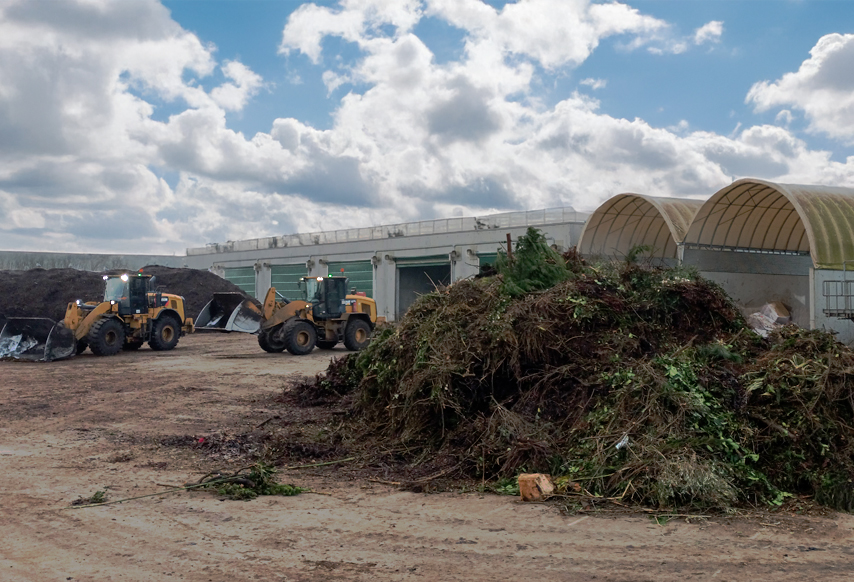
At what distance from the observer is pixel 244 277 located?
50469 millimetres

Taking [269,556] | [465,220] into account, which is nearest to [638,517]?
[269,556]

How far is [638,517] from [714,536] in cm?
69

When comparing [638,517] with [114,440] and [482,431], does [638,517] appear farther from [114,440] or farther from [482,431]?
[114,440]

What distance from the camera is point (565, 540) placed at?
585cm

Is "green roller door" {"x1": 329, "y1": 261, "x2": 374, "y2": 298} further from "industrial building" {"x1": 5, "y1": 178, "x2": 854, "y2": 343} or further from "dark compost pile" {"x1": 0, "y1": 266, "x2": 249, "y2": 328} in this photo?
"dark compost pile" {"x1": 0, "y1": 266, "x2": 249, "y2": 328}

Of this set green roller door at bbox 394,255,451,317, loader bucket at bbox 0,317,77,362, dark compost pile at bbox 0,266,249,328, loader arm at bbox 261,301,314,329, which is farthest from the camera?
green roller door at bbox 394,255,451,317

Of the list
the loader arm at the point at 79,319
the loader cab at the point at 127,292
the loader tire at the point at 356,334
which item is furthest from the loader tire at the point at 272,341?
the loader arm at the point at 79,319

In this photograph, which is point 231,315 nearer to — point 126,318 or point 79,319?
point 126,318

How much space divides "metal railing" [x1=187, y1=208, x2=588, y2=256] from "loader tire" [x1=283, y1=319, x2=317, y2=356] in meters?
14.0

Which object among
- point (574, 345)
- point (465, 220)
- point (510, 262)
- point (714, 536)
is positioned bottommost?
point (714, 536)

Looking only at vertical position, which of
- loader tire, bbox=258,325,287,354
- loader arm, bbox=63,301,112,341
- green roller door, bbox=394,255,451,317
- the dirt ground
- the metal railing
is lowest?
the dirt ground

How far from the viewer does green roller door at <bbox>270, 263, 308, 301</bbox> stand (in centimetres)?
4559

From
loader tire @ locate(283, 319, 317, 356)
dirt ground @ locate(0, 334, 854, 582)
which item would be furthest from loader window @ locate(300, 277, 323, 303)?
dirt ground @ locate(0, 334, 854, 582)

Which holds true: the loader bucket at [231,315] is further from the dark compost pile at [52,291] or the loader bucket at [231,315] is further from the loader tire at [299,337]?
the dark compost pile at [52,291]
